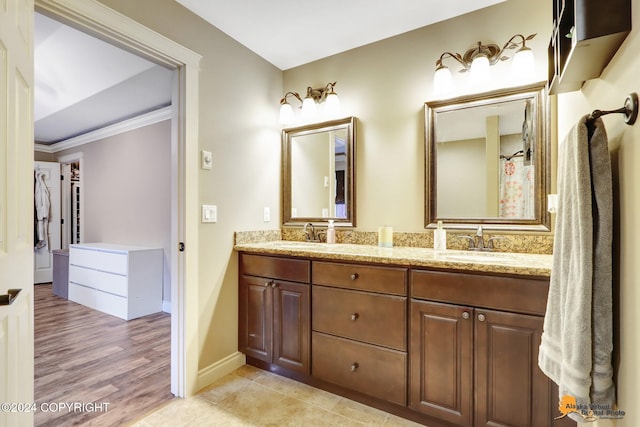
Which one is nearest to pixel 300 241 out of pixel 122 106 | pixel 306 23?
pixel 306 23

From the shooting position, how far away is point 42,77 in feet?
9.41

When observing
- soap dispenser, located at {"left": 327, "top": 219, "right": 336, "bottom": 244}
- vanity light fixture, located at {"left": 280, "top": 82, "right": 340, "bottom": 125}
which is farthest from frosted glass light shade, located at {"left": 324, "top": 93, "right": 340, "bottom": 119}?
soap dispenser, located at {"left": 327, "top": 219, "right": 336, "bottom": 244}

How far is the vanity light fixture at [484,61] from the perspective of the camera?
5.61ft

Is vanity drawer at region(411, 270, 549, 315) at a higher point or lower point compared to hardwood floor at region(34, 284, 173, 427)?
higher

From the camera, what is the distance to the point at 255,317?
2.12m

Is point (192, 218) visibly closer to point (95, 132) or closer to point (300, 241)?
point (300, 241)

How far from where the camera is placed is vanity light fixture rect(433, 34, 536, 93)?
5.61ft

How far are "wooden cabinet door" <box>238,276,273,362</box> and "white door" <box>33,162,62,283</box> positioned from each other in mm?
4624

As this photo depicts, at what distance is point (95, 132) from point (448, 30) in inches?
191

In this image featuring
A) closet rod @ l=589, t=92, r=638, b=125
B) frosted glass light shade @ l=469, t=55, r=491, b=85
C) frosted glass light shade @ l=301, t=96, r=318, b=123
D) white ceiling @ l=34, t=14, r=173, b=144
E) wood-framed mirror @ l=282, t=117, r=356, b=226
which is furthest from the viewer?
frosted glass light shade @ l=301, t=96, r=318, b=123

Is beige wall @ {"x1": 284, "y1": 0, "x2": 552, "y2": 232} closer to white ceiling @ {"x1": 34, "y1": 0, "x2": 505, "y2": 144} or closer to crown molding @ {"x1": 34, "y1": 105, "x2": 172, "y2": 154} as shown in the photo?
white ceiling @ {"x1": 34, "y1": 0, "x2": 505, "y2": 144}

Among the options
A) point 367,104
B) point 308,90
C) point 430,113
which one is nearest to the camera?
point 430,113

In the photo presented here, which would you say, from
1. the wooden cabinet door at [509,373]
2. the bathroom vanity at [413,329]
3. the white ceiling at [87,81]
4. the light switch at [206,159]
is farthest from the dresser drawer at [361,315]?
the white ceiling at [87,81]

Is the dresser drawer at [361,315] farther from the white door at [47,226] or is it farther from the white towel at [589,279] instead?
the white door at [47,226]
